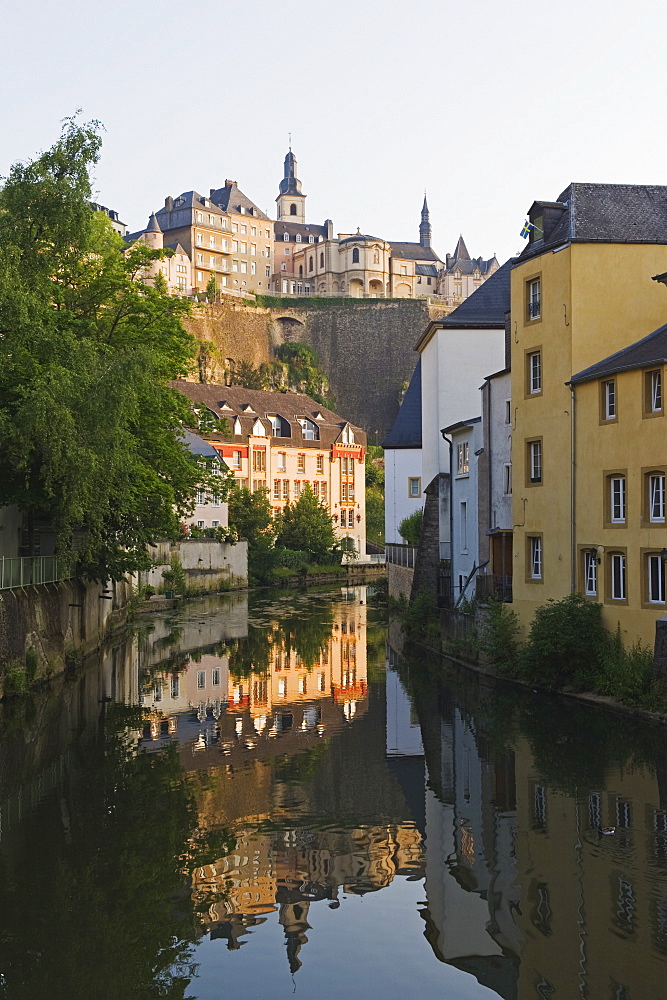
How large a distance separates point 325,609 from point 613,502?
28373 mm

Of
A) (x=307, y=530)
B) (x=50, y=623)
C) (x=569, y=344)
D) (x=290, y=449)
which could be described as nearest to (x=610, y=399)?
(x=569, y=344)

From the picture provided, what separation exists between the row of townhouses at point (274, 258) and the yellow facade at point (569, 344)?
299ft

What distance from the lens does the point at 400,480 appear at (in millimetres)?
52656

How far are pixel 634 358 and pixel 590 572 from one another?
4.82 meters

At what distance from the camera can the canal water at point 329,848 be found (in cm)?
1031

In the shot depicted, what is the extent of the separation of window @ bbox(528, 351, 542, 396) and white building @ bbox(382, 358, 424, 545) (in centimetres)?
2321

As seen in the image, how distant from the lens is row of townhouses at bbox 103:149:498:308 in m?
127

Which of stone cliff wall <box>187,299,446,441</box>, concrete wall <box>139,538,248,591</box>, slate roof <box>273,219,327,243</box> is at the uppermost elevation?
slate roof <box>273,219,327,243</box>

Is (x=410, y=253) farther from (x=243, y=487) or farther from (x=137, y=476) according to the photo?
(x=137, y=476)

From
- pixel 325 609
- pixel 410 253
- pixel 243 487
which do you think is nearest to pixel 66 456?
pixel 325 609

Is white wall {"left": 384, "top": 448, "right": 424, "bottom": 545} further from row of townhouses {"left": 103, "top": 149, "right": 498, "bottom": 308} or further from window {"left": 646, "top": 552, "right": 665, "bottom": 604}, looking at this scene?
row of townhouses {"left": 103, "top": 149, "right": 498, "bottom": 308}

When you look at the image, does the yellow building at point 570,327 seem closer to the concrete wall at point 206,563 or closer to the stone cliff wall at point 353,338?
the concrete wall at point 206,563

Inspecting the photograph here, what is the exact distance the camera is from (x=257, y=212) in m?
138

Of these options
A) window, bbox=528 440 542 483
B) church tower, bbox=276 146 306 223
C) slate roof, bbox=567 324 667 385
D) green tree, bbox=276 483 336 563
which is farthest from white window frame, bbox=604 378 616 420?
church tower, bbox=276 146 306 223
